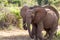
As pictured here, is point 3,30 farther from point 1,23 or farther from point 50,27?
point 50,27

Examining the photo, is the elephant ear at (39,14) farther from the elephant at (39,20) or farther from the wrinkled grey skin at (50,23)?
the wrinkled grey skin at (50,23)

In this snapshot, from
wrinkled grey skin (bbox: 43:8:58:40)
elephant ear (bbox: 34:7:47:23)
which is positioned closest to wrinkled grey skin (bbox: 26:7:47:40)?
elephant ear (bbox: 34:7:47:23)

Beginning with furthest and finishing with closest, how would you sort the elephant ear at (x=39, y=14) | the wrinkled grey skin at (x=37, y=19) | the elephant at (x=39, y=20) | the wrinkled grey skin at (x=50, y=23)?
the wrinkled grey skin at (x=50, y=23) < the elephant ear at (x=39, y=14) < the wrinkled grey skin at (x=37, y=19) < the elephant at (x=39, y=20)

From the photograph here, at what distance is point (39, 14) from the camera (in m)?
10.7

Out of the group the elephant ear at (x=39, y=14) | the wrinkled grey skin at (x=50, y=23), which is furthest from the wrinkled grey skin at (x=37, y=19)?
the wrinkled grey skin at (x=50, y=23)

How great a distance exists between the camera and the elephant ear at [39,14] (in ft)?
34.8

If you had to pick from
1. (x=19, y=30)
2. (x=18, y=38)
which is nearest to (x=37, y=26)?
(x=18, y=38)

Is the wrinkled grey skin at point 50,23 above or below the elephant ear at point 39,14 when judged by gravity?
below

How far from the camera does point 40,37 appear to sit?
10727 mm

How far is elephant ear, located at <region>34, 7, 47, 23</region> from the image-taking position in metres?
10.6

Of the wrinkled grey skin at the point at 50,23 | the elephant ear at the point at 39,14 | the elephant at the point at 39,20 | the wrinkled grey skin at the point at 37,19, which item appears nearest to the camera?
the elephant at the point at 39,20

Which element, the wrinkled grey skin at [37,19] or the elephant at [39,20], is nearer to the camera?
the elephant at [39,20]

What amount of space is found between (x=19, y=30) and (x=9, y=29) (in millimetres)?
542

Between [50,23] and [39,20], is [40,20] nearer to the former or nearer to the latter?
[39,20]
